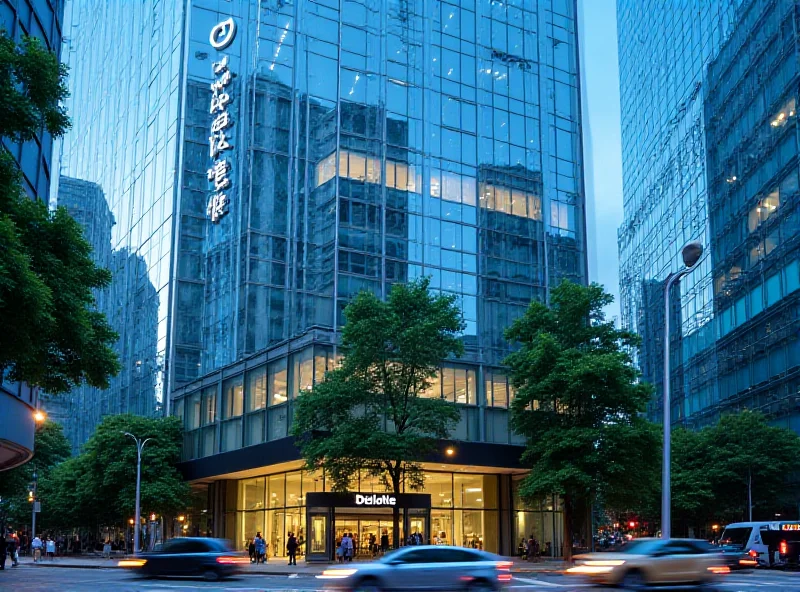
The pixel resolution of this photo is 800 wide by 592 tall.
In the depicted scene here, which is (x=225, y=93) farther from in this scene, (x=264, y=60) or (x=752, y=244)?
(x=752, y=244)

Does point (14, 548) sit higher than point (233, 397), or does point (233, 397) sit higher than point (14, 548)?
point (233, 397)

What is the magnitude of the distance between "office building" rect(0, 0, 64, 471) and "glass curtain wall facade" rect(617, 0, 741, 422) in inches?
2694

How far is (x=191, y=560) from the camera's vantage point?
30969mm

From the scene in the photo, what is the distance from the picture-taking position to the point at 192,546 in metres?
31.4

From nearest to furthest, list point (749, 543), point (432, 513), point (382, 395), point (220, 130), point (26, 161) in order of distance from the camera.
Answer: point (26, 161) → point (382, 395) → point (749, 543) → point (432, 513) → point (220, 130)

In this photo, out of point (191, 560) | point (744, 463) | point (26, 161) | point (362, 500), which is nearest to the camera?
point (26, 161)

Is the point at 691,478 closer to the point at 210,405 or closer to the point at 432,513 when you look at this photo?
the point at 432,513

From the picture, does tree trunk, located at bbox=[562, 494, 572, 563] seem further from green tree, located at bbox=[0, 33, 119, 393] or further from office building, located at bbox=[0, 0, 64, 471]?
green tree, located at bbox=[0, 33, 119, 393]

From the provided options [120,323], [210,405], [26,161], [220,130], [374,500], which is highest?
[220,130]

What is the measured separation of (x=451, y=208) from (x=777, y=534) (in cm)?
3775

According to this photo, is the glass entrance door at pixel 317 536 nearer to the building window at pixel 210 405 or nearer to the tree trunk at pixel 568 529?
the building window at pixel 210 405

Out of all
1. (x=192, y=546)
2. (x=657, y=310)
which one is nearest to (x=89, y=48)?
(x=657, y=310)

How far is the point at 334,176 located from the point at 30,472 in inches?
1251

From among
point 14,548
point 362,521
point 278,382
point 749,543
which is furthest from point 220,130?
point 749,543
